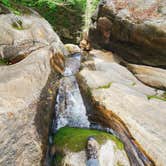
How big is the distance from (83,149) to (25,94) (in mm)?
1502

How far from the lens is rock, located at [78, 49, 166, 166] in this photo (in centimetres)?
413

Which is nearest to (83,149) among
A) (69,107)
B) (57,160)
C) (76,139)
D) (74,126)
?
(76,139)

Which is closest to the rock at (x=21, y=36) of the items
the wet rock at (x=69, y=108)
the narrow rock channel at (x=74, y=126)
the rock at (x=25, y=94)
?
the rock at (x=25, y=94)

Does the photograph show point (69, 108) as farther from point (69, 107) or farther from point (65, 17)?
point (65, 17)

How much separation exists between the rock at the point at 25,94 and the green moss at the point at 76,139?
30cm

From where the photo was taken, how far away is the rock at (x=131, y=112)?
413 cm

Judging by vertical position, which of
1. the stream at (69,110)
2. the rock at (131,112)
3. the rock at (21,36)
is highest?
the rock at (21,36)

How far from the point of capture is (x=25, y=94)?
169 inches

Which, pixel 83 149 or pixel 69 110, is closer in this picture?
pixel 83 149

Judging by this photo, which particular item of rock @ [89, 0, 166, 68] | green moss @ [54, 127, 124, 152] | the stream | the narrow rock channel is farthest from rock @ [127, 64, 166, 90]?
green moss @ [54, 127, 124, 152]

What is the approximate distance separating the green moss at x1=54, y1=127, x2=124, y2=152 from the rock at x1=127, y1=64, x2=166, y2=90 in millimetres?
3553

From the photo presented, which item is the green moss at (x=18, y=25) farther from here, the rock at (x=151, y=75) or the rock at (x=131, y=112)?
the rock at (x=151, y=75)

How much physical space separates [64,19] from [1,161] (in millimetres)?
14045

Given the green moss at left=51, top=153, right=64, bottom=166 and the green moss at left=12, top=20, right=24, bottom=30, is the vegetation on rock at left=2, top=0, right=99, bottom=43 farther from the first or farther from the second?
→ the green moss at left=51, top=153, right=64, bottom=166
